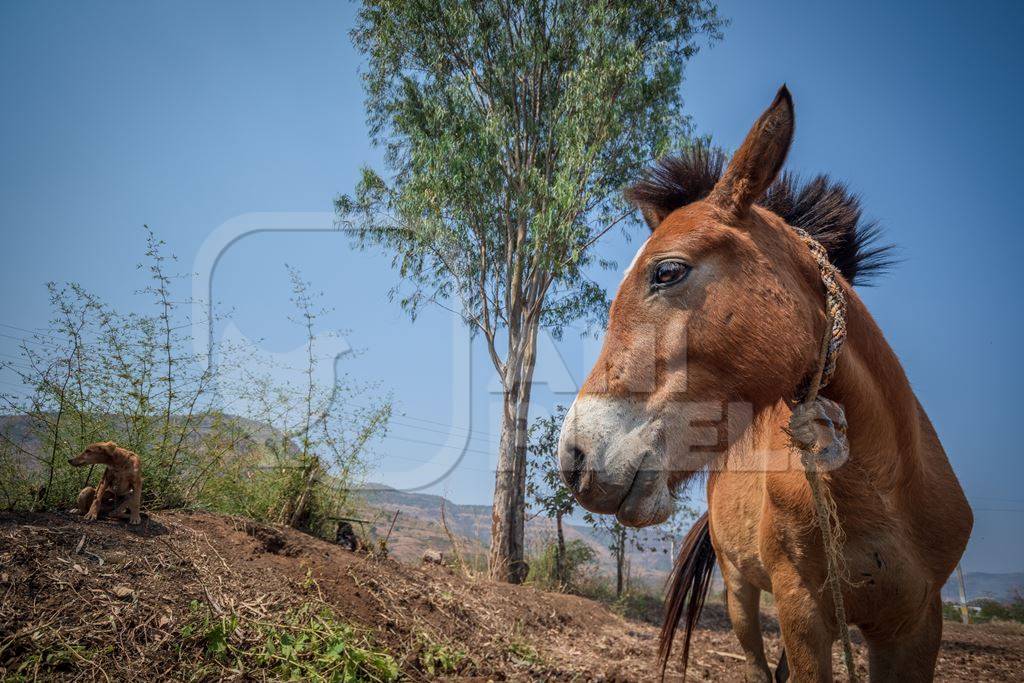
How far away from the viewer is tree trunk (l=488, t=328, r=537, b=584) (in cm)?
895

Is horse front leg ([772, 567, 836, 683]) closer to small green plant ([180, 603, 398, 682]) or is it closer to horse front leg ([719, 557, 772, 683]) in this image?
horse front leg ([719, 557, 772, 683])

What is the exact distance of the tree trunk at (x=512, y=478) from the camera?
8.95 meters

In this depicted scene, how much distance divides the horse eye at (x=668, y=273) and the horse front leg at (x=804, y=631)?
1233 mm

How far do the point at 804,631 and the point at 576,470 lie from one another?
1.25 metres

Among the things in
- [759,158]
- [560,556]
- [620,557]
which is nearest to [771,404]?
[759,158]

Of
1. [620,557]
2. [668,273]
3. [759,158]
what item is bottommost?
[620,557]

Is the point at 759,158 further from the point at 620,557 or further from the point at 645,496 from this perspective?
the point at 620,557

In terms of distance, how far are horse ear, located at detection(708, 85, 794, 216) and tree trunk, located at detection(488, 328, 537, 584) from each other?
26.2 feet

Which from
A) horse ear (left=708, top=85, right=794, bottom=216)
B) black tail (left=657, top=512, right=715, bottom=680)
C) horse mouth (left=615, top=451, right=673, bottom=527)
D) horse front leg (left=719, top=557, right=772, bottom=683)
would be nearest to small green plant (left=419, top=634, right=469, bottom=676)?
black tail (left=657, top=512, right=715, bottom=680)

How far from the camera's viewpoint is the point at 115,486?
360 centimetres

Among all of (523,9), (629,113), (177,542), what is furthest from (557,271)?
(177,542)

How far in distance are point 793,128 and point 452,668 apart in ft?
11.8

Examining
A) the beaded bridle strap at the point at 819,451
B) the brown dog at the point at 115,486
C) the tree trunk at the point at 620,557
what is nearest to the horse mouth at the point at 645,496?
the beaded bridle strap at the point at 819,451

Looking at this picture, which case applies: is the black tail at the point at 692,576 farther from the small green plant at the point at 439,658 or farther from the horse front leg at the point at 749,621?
the small green plant at the point at 439,658
